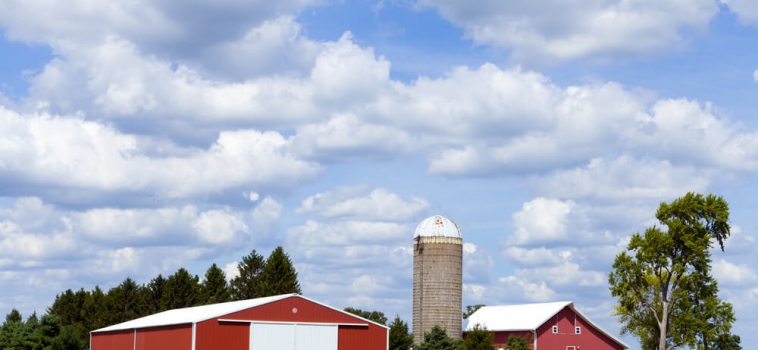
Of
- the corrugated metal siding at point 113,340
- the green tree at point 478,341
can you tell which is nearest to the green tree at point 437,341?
the green tree at point 478,341

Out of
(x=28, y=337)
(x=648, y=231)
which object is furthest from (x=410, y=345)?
(x=28, y=337)

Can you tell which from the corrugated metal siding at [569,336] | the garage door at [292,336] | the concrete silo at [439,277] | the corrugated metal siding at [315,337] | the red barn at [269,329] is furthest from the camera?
the corrugated metal siding at [569,336]

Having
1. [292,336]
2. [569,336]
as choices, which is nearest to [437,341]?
[292,336]

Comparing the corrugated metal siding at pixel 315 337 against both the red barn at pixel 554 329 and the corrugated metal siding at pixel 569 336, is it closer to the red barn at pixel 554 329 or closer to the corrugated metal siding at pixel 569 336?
the red barn at pixel 554 329

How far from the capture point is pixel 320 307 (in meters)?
58.4

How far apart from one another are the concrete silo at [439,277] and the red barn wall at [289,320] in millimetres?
10133

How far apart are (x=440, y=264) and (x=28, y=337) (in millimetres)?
35496

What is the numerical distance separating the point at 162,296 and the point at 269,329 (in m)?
37.5

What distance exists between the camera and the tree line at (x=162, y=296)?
7781 cm

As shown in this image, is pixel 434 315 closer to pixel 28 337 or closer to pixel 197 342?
pixel 197 342

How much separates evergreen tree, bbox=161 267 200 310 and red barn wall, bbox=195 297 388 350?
33.9 metres

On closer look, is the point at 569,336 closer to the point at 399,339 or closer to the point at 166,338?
the point at 399,339

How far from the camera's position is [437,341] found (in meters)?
65.0

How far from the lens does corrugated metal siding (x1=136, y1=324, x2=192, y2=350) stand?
179ft
